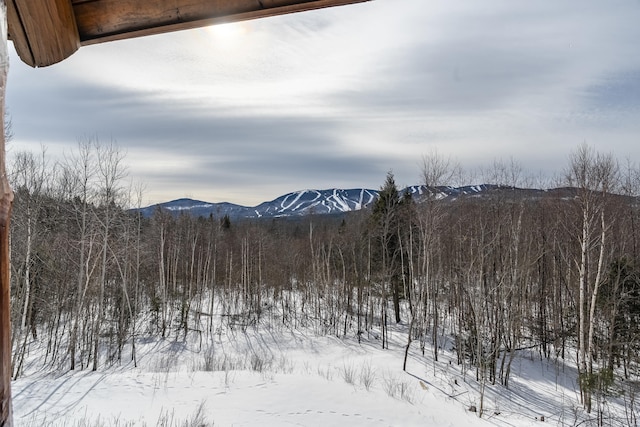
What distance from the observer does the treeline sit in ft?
43.0

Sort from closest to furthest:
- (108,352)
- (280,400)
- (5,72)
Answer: (5,72) → (280,400) → (108,352)

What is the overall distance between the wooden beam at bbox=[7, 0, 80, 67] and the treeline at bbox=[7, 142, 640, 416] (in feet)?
35.2

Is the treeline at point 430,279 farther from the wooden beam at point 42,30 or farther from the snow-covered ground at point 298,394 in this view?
the wooden beam at point 42,30

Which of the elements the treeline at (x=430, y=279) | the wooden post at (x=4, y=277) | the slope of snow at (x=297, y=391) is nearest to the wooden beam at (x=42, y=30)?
the wooden post at (x=4, y=277)

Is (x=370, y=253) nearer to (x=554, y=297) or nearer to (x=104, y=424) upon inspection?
(x=554, y=297)

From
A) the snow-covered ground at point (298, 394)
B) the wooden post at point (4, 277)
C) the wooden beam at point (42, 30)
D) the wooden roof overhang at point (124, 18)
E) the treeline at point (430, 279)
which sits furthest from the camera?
the treeline at point (430, 279)

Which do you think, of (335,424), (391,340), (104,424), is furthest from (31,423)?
(391,340)

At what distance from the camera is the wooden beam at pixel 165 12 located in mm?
1362

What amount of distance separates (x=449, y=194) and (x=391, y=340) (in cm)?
784

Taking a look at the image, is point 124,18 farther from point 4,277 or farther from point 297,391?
point 297,391

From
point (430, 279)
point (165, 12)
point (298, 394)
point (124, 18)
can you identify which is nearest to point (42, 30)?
point (124, 18)

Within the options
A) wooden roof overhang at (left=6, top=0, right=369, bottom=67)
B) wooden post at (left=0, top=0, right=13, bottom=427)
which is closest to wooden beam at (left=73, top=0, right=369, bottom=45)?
wooden roof overhang at (left=6, top=0, right=369, bottom=67)

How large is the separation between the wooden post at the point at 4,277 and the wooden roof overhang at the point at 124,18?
528 mm

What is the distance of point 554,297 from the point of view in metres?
20.6
